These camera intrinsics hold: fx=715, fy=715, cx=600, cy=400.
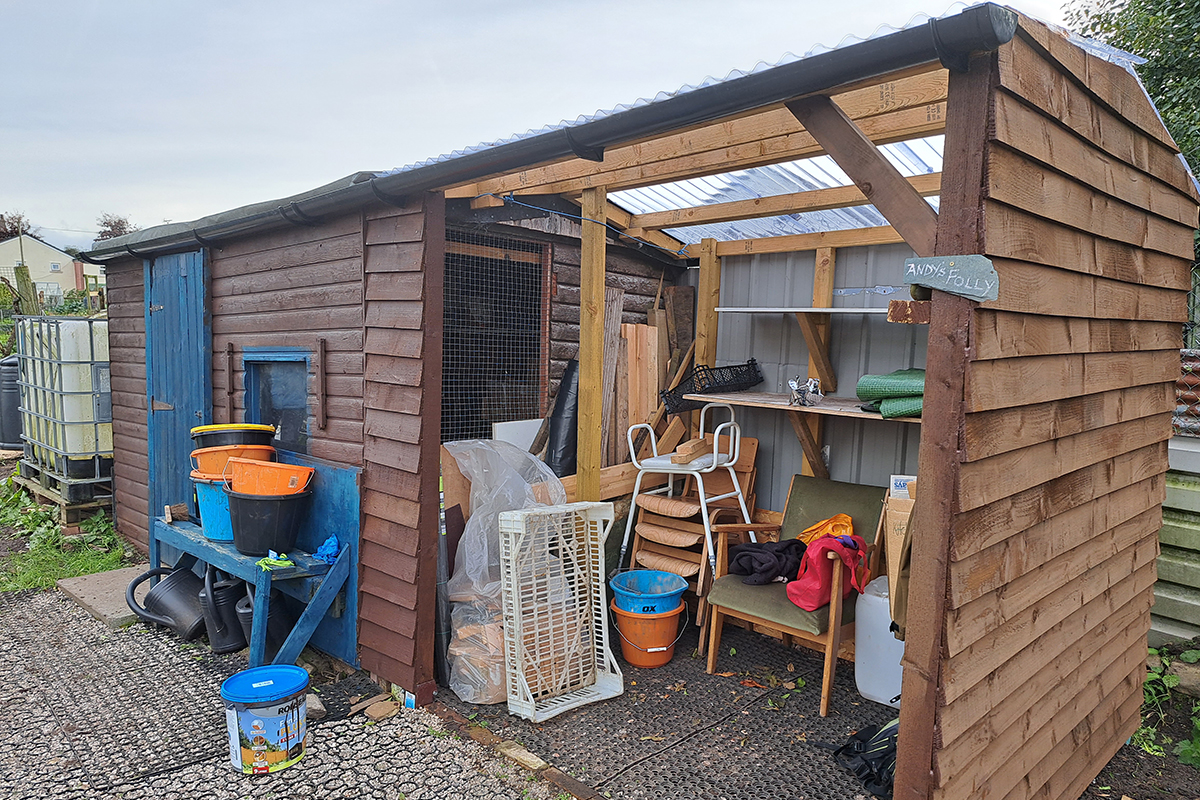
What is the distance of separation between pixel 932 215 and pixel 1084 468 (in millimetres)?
1335

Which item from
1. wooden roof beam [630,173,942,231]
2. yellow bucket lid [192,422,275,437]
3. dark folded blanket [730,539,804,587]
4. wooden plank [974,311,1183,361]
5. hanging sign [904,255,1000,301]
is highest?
wooden roof beam [630,173,942,231]

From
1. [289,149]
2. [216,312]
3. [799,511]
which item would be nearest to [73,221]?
[289,149]

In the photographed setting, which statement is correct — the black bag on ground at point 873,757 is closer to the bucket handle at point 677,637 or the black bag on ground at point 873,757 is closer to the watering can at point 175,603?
the bucket handle at point 677,637

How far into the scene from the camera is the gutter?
159cm

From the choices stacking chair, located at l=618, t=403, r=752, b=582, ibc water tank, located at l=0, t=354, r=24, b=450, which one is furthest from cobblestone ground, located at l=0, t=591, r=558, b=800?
ibc water tank, located at l=0, t=354, r=24, b=450

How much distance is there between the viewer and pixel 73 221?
46.9 meters

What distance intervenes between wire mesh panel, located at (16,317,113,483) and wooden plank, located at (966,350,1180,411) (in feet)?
22.0

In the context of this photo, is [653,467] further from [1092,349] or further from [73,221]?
[73,221]

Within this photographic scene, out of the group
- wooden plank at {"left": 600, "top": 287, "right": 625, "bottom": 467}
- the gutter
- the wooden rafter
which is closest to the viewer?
the gutter

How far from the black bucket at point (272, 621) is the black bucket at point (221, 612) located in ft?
0.21

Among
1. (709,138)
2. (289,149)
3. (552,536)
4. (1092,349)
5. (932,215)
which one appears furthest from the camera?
(289,149)

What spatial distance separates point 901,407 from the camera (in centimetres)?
327

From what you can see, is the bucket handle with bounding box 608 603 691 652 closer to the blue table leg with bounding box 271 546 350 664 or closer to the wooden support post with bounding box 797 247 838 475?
the wooden support post with bounding box 797 247 838 475

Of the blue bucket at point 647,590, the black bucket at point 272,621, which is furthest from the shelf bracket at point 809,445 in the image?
the black bucket at point 272,621
